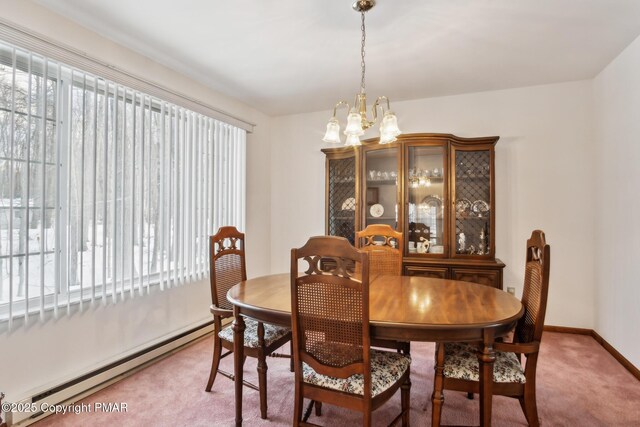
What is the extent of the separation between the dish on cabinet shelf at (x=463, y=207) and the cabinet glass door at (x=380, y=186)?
24.9 inches

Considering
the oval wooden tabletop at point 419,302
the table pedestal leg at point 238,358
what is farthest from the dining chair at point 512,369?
the table pedestal leg at point 238,358

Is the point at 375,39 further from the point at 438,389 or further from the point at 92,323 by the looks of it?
the point at 92,323

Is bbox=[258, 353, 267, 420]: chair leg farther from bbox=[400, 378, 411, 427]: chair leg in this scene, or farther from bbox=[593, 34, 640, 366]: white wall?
bbox=[593, 34, 640, 366]: white wall

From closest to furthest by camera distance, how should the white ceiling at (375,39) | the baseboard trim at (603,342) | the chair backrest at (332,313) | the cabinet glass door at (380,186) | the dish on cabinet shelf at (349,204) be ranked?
the chair backrest at (332,313) → the white ceiling at (375,39) → the baseboard trim at (603,342) → the cabinet glass door at (380,186) → the dish on cabinet shelf at (349,204)

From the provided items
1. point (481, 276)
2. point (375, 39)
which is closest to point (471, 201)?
point (481, 276)

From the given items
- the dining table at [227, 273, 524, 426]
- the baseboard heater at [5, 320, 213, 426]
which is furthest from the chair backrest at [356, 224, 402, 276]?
the baseboard heater at [5, 320, 213, 426]

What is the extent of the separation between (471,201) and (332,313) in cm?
252

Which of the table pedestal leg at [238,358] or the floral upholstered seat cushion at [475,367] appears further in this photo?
the table pedestal leg at [238,358]

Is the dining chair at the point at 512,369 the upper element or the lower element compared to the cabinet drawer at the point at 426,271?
lower

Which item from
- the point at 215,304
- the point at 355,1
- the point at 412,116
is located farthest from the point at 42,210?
the point at 412,116

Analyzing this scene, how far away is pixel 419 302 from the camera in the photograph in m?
1.77

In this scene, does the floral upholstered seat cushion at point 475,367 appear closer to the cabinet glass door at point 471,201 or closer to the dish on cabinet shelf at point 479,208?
the cabinet glass door at point 471,201

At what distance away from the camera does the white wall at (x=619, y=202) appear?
255cm

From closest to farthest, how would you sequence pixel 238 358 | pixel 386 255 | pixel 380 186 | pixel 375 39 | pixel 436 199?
pixel 238 358
pixel 375 39
pixel 386 255
pixel 436 199
pixel 380 186
